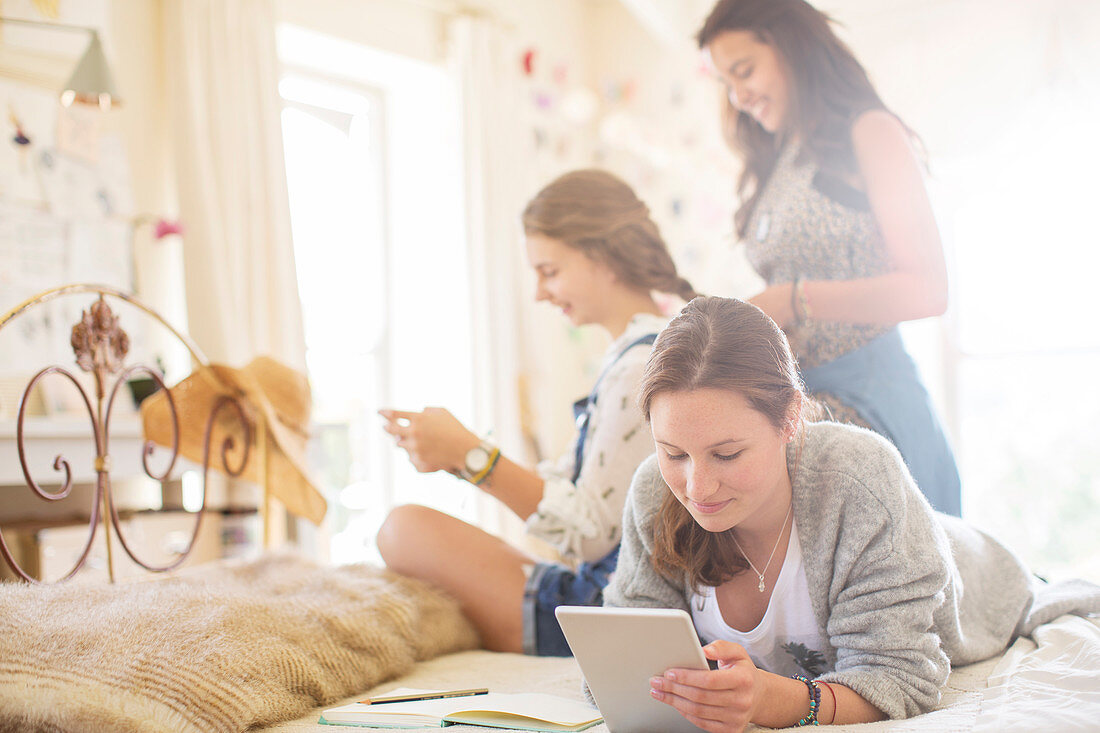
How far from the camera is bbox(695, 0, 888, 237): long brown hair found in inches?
57.3

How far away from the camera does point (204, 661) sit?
1.07 m

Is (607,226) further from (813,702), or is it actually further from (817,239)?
(813,702)

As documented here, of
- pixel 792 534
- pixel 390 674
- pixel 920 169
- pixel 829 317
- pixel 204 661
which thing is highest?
pixel 920 169

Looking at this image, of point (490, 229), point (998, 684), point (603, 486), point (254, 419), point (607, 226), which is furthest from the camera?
point (490, 229)

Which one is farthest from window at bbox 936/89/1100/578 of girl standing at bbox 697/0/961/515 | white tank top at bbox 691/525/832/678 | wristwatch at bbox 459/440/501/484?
white tank top at bbox 691/525/832/678

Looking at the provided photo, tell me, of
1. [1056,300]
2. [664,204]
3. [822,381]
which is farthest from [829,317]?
[664,204]

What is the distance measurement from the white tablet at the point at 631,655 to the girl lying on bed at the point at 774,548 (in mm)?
25

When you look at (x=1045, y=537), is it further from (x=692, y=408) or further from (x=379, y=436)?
(x=692, y=408)

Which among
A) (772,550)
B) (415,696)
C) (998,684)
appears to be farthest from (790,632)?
(415,696)

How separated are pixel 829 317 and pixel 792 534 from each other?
466mm

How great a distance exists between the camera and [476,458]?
1458 mm

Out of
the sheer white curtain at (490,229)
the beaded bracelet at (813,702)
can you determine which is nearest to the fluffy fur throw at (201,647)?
the beaded bracelet at (813,702)

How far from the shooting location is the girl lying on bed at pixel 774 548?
2.96 feet

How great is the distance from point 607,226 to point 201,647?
3.03 ft
